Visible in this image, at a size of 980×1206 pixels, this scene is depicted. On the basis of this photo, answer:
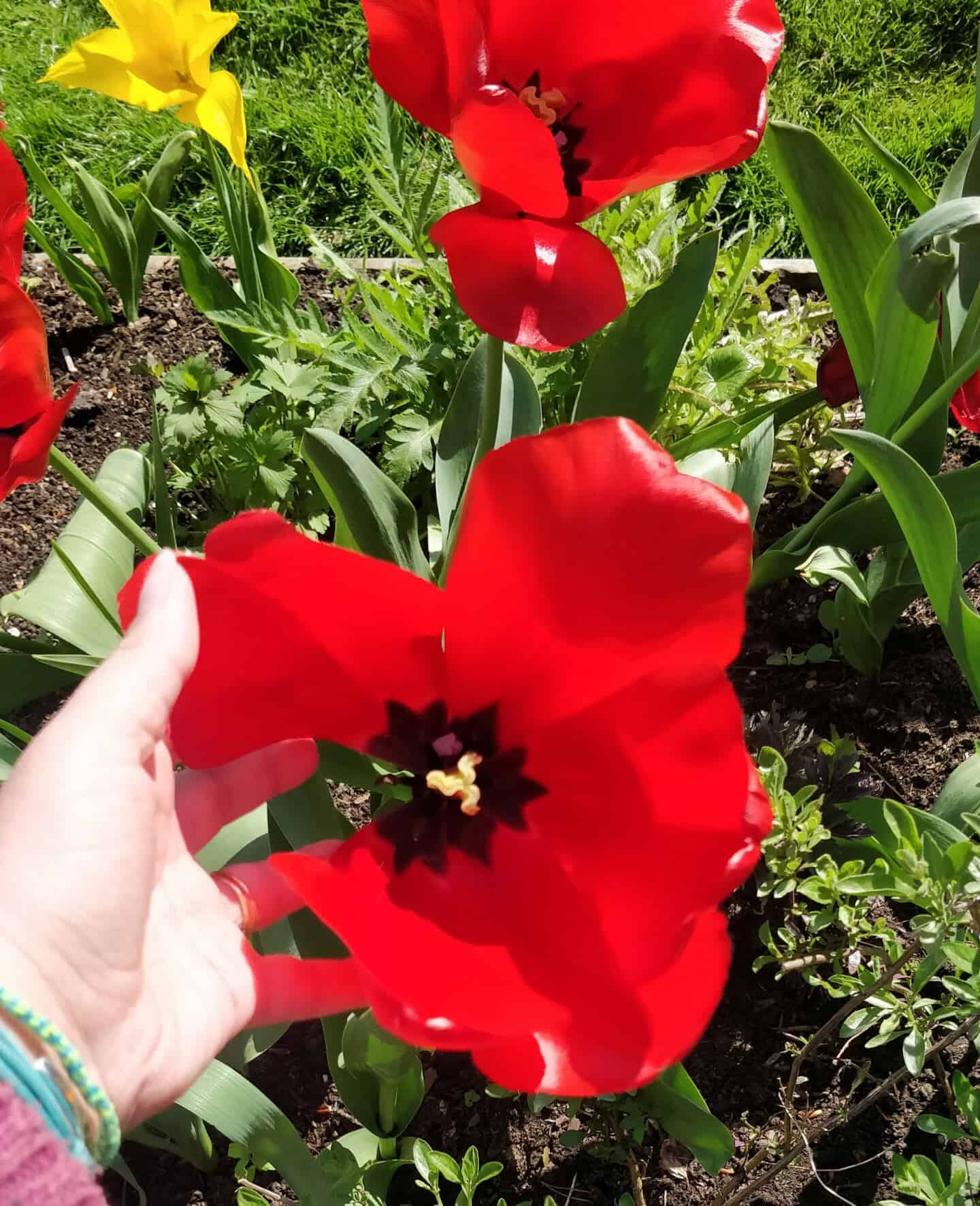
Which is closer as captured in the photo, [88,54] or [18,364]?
[18,364]

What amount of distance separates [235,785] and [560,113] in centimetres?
74

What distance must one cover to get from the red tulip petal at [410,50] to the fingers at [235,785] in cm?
58

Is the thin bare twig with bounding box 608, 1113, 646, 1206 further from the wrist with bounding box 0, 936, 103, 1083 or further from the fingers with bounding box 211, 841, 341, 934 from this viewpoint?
the wrist with bounding box 0, 936, 103, 1083

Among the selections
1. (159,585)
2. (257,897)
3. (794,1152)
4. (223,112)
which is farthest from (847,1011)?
(223,112)

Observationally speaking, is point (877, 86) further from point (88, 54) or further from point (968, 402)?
point (88, 54)

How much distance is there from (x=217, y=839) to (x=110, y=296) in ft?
5.10

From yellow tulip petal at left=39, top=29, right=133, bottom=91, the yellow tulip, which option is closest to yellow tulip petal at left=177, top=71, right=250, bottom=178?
the yellow tulip

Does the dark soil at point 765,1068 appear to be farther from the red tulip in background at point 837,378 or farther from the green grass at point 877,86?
the green grass at point 877,86

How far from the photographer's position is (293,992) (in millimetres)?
931

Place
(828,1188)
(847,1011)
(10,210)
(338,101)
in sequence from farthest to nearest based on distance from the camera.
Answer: (338,101), (828,1188), (847,1011), (10,210)

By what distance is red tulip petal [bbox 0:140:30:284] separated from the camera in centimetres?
93

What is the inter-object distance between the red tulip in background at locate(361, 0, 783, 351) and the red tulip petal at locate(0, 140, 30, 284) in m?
0.34

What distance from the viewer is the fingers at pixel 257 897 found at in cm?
100

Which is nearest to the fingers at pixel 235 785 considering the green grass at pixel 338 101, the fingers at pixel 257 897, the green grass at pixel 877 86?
the fingers at pixel 257 897
